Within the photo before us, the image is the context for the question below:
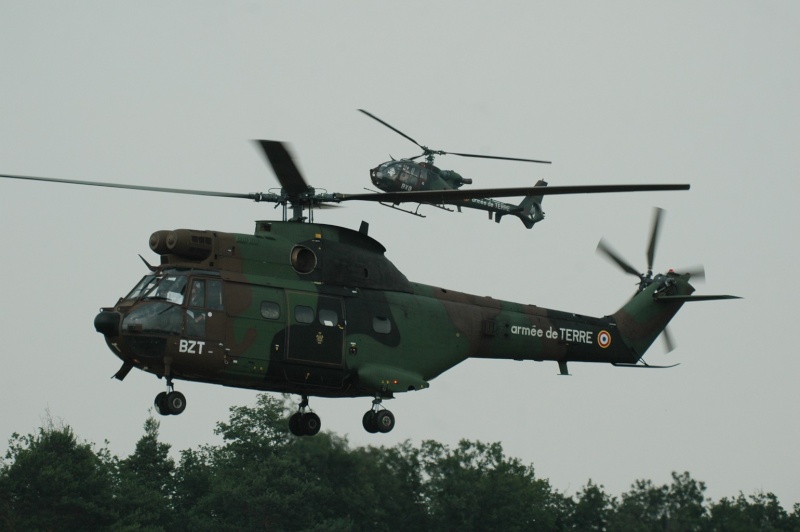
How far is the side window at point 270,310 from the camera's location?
93.5 feet

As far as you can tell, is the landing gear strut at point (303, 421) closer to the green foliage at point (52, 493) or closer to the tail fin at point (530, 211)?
the tail fin at point (530, 211)

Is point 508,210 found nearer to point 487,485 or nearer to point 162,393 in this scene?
point 162,393

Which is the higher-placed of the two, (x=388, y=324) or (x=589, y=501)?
(x=589, y=501)

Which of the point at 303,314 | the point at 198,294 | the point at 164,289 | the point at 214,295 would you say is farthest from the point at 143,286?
the point at 303,314

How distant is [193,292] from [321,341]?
2.97 metres

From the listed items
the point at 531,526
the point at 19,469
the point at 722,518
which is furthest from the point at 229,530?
the point at 722,518

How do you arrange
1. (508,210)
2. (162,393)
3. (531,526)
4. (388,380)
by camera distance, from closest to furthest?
(162,393), (388,380), (508,210), (531,526)

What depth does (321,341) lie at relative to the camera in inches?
1145

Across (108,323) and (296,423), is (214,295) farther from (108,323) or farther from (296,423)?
(296,423)

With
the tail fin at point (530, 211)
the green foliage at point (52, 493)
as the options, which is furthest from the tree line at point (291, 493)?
the tail fin at point (530, 211)

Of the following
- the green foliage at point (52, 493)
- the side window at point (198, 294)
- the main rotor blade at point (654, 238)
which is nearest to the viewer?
the side window at point (198, 294)

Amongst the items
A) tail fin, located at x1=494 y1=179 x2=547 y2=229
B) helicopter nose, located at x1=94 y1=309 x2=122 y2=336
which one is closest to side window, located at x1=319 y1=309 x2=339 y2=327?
helicopter nose, located at x1=94 y1=309 x2=122 y2=336

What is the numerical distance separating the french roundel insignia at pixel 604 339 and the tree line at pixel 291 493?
31.4 meters

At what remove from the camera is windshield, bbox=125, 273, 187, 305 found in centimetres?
2758
